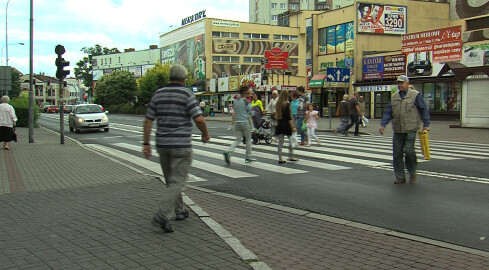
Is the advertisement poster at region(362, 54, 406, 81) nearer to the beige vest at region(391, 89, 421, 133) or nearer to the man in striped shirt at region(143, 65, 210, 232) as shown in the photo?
the beige vest at region(391, 89, 421, 133)

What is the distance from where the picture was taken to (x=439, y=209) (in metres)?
6.36

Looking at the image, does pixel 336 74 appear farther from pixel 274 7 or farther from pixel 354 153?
pixel 274 7

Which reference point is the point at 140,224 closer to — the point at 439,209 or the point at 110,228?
the point at 110,228

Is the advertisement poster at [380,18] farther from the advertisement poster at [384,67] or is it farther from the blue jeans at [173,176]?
the blue jeans at [173,176]

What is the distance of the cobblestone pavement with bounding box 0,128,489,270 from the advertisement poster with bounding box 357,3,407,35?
36.7m

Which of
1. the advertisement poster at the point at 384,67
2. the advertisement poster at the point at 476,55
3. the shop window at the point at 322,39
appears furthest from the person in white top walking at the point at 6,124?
the shop window at the point at 322,39

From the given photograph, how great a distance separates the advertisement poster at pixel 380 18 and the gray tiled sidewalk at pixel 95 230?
3563 cm

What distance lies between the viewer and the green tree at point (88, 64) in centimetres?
13825

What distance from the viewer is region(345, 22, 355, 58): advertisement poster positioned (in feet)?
136

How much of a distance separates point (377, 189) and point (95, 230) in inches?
184

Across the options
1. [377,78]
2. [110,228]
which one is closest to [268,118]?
[110,228]

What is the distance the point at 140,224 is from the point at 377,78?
36.2 metres

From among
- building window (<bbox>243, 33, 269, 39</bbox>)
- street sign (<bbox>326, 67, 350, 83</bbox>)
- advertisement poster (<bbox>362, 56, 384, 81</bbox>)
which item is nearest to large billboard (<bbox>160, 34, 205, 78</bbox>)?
building window (<bbox>243, 33, 269, 39</bbox>)

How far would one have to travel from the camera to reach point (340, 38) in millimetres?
43438
